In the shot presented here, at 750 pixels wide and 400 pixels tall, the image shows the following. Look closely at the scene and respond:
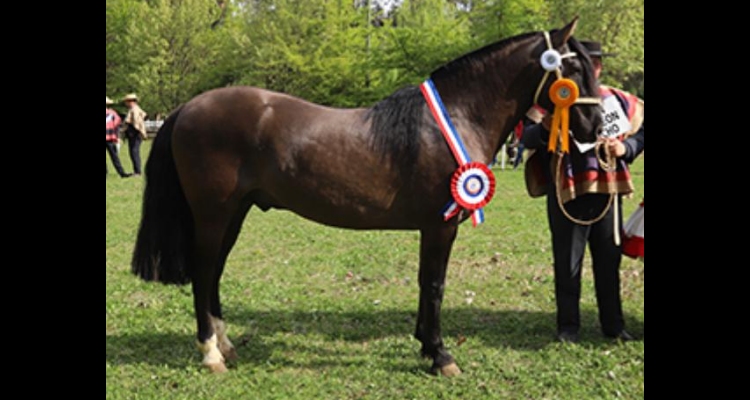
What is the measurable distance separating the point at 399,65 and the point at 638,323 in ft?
59.2

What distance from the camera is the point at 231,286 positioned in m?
6.04

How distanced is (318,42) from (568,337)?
26555 mm

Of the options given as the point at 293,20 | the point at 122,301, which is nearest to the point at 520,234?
the point at 122,301

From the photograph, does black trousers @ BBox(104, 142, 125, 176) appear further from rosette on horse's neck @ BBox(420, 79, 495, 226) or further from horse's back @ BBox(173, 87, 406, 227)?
rosette on horse's neck @ BBox(420, 79, 495, 226)

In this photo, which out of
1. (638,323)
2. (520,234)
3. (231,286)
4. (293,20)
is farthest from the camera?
(293,20)

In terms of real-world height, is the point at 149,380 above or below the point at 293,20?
below

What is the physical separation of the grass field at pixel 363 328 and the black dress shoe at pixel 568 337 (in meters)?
0.06

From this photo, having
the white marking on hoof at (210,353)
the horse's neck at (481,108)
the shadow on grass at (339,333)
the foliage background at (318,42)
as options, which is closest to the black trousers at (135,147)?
the foliage background at (318,42)

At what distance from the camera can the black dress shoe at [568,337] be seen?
179 inches

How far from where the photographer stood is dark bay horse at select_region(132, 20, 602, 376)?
12.7 feet

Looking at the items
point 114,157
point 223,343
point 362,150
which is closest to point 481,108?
point 362,150

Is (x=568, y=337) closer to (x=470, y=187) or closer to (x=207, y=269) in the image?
(x=470, y=187)

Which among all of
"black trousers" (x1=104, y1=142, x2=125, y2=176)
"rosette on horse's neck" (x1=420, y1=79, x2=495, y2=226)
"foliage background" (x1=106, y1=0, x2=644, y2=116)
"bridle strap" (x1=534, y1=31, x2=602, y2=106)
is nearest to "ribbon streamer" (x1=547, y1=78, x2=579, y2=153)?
"bridle strap" (x1=534, y1=31, x2=602, y2=106)

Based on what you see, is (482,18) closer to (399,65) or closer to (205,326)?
(399,65)
